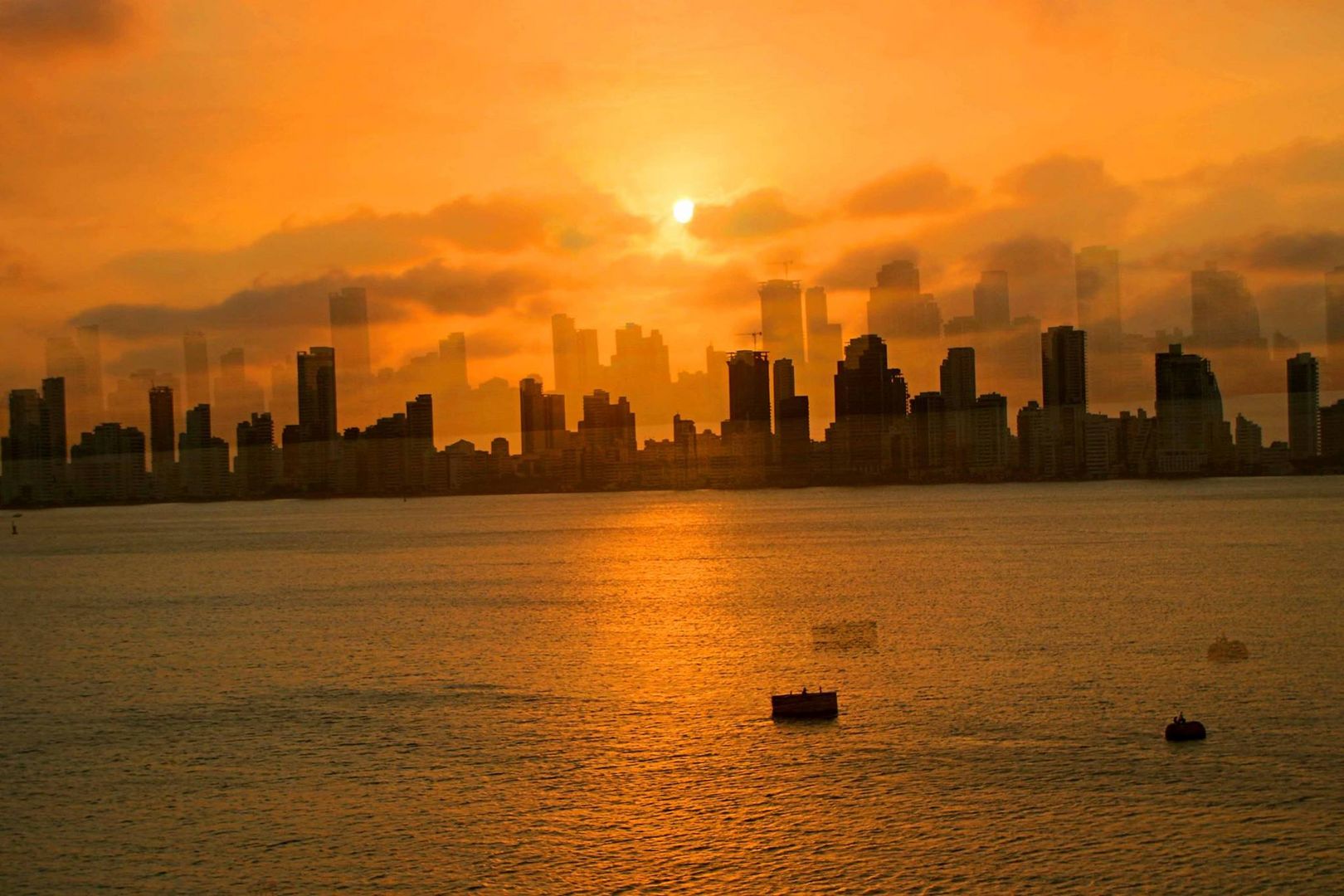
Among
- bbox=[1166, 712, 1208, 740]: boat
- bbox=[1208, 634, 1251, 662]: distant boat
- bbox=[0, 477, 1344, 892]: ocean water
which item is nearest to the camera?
bbox=[0, 477, 1344, 892]: ocean water

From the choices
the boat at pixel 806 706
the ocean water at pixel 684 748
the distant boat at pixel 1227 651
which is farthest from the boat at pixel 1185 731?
the distant boat at pixel 1227 651

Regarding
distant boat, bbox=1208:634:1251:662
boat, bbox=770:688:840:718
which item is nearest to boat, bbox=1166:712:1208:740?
boat, bbox=770:688:840:718

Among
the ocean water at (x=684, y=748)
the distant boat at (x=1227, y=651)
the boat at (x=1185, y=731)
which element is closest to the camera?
the ocean water at (x=684, y=748)

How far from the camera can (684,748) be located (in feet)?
188

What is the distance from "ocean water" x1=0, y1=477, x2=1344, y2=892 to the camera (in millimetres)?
42625

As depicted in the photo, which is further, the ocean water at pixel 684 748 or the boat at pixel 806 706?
the boat at pixel 806 706

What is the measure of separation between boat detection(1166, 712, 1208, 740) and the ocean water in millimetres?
609

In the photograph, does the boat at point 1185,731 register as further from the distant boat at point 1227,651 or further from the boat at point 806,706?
the distant boat at point 1227,651

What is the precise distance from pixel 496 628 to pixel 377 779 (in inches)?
1785

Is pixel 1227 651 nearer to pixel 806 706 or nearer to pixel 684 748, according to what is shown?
pixel 806 706

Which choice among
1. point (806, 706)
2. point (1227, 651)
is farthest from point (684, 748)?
point (1227, 651)

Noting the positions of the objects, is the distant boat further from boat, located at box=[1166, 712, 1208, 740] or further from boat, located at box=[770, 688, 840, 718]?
boat, located at box=[770, 688, 840, 718]

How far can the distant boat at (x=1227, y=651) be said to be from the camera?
243 ft

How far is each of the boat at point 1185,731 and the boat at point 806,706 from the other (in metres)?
14.9
